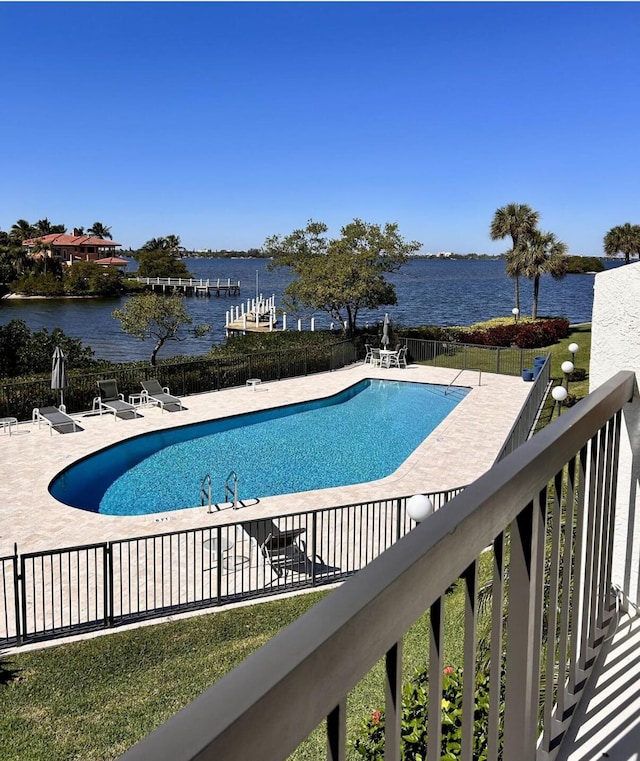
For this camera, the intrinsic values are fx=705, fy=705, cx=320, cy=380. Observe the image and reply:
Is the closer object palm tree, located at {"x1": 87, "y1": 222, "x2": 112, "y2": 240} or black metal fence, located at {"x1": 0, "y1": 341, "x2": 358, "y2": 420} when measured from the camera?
black metal fence, located at {"x1": 0, "y1": 341, "x2": 358, "y2": 420}

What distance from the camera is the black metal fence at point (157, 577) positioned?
7.95m

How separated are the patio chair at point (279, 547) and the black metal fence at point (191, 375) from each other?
9893 millimetres

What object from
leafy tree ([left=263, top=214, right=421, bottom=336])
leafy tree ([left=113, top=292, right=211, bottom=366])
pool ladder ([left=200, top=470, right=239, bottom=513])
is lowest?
pool ladder ([left=200, top=470, right=239, bottom=513])

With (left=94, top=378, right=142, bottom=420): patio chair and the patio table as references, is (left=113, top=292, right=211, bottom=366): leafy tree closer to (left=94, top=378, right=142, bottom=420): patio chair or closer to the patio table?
(left=94, top=378, right=142, bottom=420): patio chair

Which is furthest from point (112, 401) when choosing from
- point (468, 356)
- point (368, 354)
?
point (468, 356)

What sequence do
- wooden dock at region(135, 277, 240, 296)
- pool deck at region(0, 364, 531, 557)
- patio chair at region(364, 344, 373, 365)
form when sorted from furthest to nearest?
1. wooden dock at region(135, 277, 240, 296)
2. patio chair at region(364, 344, 373, 365)
3. pool deck at region(0, 364, 531, 557)

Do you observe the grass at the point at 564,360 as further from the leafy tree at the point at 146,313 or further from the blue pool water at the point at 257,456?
the leafy tree at the point at 146,313

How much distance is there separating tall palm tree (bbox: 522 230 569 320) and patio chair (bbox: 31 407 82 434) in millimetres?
25516

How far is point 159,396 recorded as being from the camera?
1903 centimetres

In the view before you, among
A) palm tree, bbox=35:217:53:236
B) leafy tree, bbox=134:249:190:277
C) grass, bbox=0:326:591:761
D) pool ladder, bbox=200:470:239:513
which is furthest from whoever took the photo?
palm tree, bbox=35:217:53:236

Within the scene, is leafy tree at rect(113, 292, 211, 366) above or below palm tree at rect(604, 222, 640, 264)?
below

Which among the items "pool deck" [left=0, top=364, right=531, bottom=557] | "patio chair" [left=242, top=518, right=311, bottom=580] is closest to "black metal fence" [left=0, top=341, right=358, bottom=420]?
"pool deck" [left=0, top=364, right=531, bottom=557]

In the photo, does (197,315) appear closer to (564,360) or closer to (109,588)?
(564,360)

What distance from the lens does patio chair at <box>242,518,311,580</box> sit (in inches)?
372
